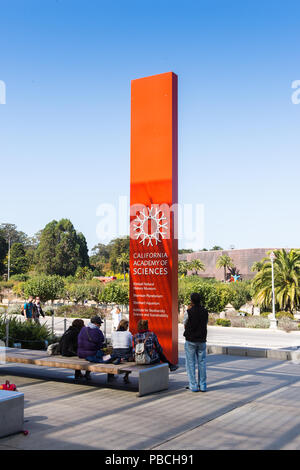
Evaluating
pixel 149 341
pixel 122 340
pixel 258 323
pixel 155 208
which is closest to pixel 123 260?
pixel 258 323

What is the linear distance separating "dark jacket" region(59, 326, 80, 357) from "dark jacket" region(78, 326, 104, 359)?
409mm

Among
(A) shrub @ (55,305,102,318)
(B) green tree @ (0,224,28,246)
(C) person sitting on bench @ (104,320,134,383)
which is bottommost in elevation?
(A) shrub @ (55,305,102,318)

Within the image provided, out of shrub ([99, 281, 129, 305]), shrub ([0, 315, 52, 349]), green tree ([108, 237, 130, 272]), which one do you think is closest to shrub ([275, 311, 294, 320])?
shrub ([99, 281, 129, 305])

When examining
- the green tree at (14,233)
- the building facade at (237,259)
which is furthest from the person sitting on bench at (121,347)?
the green tree at (14,233)

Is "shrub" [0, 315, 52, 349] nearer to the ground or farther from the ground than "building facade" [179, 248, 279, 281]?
nearer to the ground

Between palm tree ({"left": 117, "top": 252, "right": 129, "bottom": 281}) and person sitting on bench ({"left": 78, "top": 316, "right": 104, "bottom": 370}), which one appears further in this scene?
palm tree ({"left": 117, "top": 252, "right": 129, "bottom": 281})

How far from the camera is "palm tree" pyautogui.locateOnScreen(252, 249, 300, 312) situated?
3052 centimetres

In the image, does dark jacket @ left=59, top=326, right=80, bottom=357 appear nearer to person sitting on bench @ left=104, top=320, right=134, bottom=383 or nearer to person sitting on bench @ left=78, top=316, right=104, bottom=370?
person sitting on bench @ left=78, top=316, right=104, bottom=370

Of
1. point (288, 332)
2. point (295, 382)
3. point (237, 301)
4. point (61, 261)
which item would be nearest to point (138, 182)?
point (295, 382)

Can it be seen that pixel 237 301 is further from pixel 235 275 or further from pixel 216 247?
pixel 216 247

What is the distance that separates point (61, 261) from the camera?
278 ft

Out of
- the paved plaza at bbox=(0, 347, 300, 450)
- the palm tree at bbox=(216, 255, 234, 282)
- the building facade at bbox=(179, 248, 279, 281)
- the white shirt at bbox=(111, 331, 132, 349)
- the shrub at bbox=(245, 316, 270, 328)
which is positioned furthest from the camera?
the palm tree at bbox=(216, 255, 234, 282)

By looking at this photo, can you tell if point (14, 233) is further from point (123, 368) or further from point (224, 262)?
point (123, 368)

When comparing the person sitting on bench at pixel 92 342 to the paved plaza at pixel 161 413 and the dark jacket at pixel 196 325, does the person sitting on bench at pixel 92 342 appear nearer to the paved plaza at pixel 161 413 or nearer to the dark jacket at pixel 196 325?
the paved plaza at pixel 161 413
